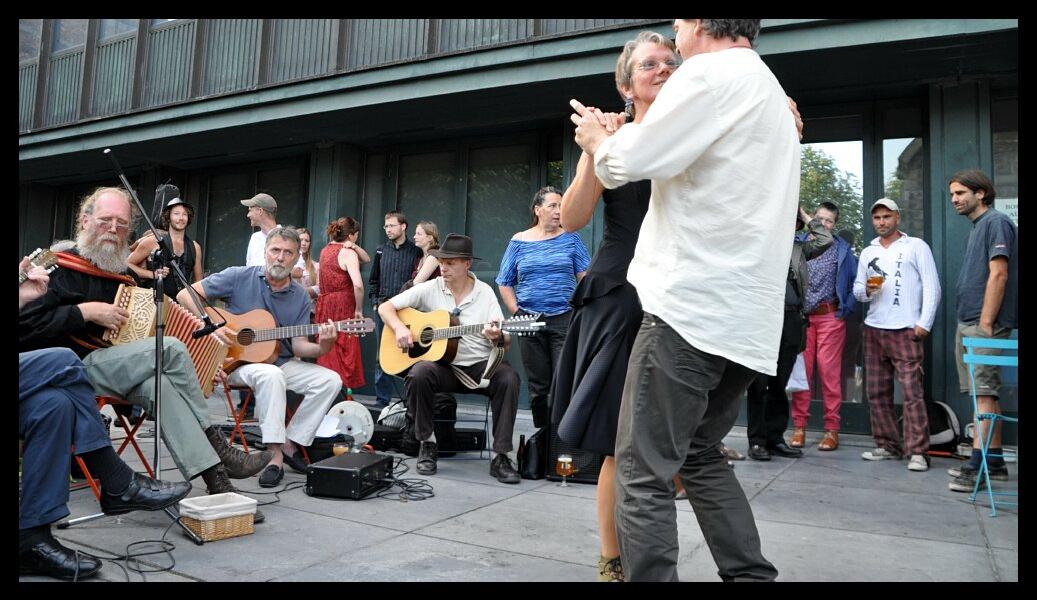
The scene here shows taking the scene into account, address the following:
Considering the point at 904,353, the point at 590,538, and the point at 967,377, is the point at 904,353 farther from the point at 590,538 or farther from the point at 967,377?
the point at 590,538

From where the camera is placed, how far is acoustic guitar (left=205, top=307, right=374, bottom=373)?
184 inches

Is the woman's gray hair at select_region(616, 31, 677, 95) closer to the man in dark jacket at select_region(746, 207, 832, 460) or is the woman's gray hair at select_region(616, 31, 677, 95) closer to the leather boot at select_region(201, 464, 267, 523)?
the leather boot at select_region(201, 464, 267, 523)

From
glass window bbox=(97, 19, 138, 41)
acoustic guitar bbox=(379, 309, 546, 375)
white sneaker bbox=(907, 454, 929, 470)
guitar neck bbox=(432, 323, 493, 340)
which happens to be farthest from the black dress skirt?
glass window bbox=(97, 19, 138, 41)

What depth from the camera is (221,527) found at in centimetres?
316

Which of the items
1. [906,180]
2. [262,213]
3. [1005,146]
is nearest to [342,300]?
[262,213]

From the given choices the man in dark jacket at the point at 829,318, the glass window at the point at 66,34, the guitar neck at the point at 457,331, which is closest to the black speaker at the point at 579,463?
the guitar neck at the point at 457,331

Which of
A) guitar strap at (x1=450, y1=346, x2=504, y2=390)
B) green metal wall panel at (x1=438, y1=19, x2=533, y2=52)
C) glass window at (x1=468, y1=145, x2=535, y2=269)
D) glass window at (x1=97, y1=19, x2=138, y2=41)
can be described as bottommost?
guitar strap at (x1=450, y1=346, x2=504, y2=390)

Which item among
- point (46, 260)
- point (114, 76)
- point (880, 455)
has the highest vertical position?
point (114, 76)

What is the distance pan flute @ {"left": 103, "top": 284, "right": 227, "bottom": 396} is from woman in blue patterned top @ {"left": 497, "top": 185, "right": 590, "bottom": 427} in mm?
2073

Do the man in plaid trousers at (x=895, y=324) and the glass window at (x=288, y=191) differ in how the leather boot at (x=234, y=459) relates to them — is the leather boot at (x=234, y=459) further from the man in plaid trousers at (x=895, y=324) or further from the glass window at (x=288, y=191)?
the glass window at (x=288, y=191)

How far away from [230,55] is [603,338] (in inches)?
363

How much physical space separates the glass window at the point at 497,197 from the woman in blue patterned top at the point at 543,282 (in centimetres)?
317

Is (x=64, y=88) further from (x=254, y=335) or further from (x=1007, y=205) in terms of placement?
(x=1007, y=205)
